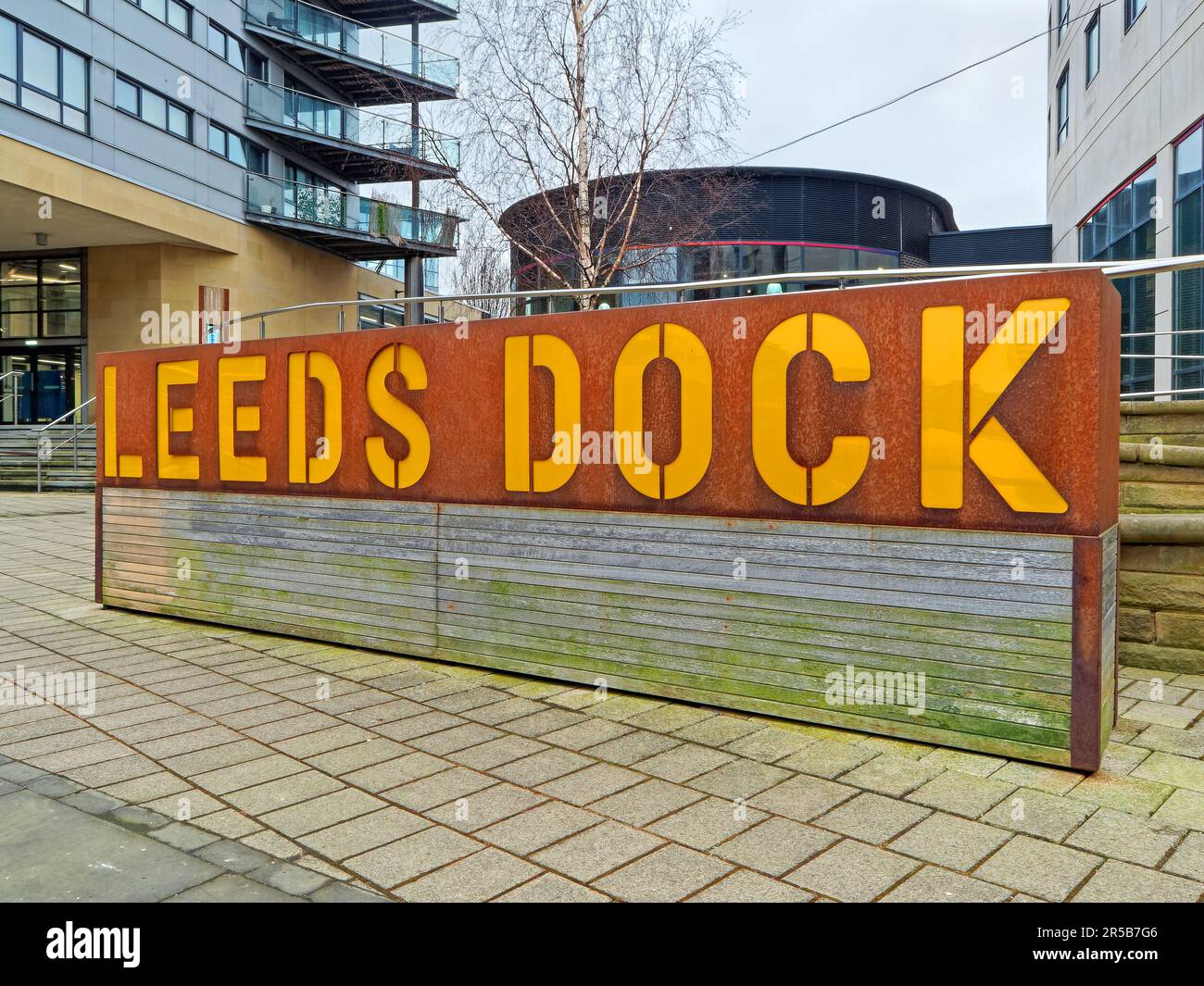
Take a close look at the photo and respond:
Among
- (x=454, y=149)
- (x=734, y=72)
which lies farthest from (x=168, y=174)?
(x=734, y=72)

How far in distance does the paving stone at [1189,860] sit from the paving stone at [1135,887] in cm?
5

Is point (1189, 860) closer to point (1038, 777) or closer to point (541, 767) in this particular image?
point (1038, 777)

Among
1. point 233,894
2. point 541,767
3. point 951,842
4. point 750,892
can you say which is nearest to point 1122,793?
point 951,842

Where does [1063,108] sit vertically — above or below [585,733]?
above

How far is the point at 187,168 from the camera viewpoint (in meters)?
25.8

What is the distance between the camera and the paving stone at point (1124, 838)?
3283 millimetres

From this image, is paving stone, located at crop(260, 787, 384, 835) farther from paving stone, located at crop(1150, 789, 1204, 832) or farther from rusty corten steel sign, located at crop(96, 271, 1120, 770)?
paving stone, located at crop(1150, 789, 1204, 832)

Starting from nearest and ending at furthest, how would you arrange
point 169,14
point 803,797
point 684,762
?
1. point 803,797
2. point 684,762
3. point 169,14

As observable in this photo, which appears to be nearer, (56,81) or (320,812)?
(320,812)

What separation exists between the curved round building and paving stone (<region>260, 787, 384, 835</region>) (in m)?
8.26

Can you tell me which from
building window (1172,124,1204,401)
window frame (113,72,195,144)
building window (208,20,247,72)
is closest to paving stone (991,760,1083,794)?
building window (1172,124,1204,401)

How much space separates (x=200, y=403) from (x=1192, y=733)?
271 inches

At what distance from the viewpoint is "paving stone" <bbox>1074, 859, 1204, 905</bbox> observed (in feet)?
9.73

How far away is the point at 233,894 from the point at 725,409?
10.7 feet
